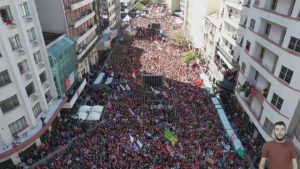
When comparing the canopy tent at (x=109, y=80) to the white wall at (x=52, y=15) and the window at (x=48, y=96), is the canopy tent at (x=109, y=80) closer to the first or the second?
the white wall at (x=52, y=15)

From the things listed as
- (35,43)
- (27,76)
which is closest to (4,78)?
(27,76)

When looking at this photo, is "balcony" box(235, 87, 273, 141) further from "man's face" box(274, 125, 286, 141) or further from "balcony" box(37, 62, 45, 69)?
"balcony" box(37, 62, 45, 69)

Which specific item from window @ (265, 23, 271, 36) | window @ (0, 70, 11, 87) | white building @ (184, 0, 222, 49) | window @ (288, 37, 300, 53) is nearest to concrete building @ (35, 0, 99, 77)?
window @ (0, 70, 11, 87)

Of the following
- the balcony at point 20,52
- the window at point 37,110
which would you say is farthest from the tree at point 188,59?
the balcony at point 20,52

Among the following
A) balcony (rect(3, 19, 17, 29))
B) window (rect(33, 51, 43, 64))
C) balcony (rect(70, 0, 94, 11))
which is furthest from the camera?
balcony (rect(70, 0, 94, 11))

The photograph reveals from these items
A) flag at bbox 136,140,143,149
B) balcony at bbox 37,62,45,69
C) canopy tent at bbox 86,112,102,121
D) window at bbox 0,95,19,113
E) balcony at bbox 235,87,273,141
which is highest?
balcony at bbox 37,62,45,69

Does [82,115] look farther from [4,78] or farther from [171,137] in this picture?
[171,137]
